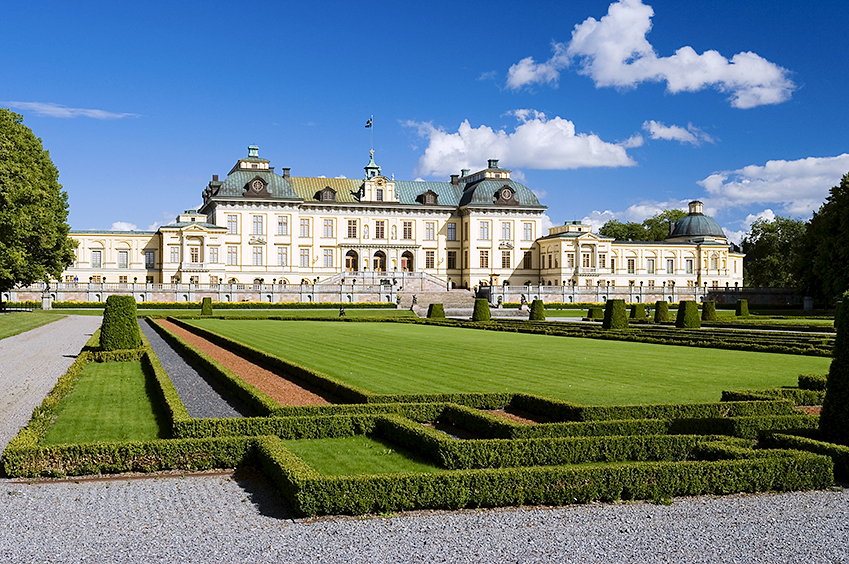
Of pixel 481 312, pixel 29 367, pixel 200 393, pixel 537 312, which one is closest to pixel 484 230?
pixel 537 312

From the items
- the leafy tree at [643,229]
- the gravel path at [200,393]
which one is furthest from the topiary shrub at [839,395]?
the leafy tree at [643,229]

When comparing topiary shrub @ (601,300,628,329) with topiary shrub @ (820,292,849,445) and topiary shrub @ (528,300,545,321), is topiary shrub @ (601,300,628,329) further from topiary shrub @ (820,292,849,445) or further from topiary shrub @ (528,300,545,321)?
topiary shrub @ (820,292,849,445)

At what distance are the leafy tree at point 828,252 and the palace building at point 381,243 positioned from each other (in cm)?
1589

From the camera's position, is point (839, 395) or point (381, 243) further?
point (381, 243)

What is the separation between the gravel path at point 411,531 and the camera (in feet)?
18.3

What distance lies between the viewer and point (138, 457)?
25.9 ft

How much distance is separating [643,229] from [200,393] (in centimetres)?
9049

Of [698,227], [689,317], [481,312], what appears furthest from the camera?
[698,227]

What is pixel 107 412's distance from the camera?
428 inches

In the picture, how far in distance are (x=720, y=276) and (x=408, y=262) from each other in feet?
106

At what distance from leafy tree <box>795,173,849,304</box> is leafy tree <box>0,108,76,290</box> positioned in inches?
1631

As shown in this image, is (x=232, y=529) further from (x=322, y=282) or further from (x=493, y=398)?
(x=322, y=282)

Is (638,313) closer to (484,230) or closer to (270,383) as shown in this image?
(270,383)

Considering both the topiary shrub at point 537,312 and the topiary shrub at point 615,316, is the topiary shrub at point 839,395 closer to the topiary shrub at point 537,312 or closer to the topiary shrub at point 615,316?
the topiary shrub at point 615,316
